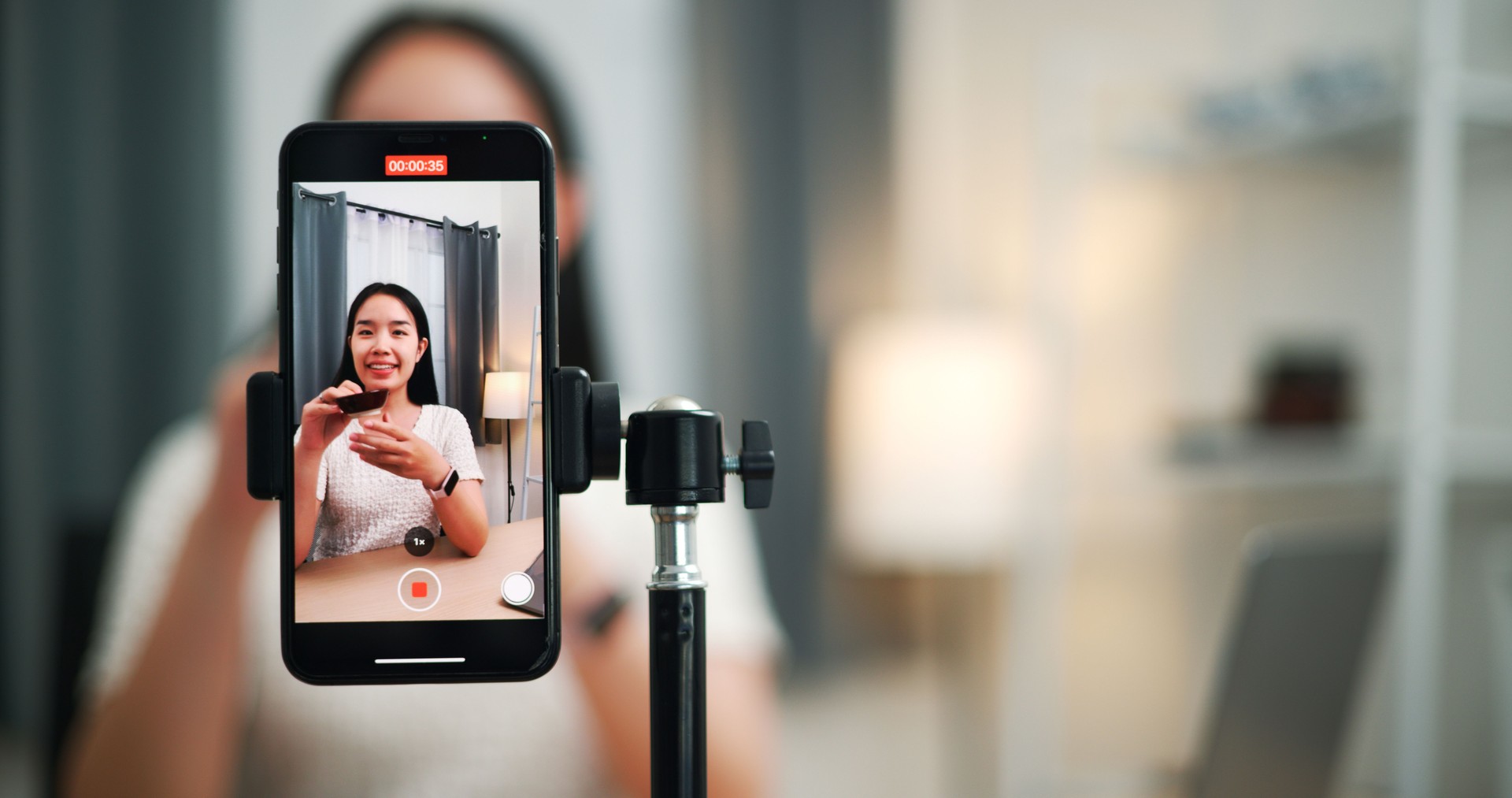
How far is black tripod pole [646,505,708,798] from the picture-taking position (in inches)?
12.5

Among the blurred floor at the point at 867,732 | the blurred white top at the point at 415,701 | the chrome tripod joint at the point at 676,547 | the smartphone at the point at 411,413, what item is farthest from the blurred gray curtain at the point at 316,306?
the blurred floor at the point at 867,732

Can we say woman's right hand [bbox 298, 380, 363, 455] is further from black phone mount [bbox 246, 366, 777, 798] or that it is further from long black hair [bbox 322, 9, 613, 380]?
long black hair [bbox 322, 9, 613, 380]

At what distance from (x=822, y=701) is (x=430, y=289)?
1764mm

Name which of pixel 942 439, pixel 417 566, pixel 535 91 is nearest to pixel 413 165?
pixel 417 566

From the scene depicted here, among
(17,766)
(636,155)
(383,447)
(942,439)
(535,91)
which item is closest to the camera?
(383,447)

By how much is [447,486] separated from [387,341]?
0.05 meters

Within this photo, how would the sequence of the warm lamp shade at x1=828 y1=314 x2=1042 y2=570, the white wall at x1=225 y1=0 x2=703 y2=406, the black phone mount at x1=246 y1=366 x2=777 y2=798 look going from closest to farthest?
the black phone mount at x1=246 y1=366 x2=777 y2=798, the warm lamp shade at x1=828 y1=314 x2=1042 y2=570, the white wall at x1=225 y1=0 x2=703 y2=406

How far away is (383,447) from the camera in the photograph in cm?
31

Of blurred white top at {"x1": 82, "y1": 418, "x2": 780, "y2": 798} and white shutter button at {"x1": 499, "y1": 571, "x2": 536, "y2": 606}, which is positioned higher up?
white shutter button at {"x1": 499, "y1": 571, "x2": 536, "y2": 606}

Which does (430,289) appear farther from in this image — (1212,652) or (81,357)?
(1212,652)

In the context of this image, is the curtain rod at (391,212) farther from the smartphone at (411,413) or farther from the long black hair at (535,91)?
the long black hair at (535,91)

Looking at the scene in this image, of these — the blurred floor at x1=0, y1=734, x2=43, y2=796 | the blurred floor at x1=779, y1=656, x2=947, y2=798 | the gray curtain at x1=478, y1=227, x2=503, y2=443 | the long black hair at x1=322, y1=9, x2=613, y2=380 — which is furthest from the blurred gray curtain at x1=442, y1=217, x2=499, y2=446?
the blurred floor at x1=779, y1=656, x2=947, y2=798

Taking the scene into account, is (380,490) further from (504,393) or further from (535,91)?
Answer: (535,91)

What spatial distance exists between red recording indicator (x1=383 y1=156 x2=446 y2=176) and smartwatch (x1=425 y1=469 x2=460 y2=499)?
0.33 ft
